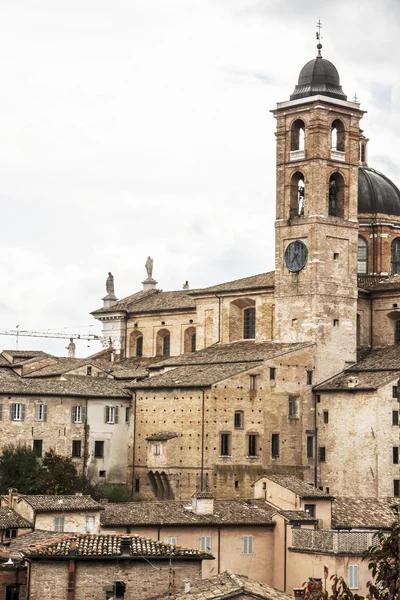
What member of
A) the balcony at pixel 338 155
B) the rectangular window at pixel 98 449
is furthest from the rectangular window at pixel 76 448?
the balcony at pixel 338 155

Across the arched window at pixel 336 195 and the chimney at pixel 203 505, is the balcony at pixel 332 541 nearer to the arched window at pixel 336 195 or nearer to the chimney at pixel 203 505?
the chimney at pixel 203 505

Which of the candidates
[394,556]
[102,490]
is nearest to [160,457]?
[102,490]

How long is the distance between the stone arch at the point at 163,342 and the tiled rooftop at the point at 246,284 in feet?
12.3

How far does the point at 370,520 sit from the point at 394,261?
96.4 feet

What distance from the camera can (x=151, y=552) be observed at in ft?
133

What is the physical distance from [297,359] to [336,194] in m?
9.20

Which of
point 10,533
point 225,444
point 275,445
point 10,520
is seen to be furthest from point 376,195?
point 10,533

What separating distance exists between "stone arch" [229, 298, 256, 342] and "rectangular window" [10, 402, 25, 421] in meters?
11.9

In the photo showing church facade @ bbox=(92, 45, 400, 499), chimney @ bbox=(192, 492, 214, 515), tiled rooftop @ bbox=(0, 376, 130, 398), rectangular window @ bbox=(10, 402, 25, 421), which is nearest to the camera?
chimney @ bbox=(192, 492, 214, 515)

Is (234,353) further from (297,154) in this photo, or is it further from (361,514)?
(361,514)

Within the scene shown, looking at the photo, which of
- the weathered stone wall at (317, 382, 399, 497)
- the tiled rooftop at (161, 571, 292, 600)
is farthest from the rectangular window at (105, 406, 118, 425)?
the tiled rooftop at (161, 571, 292, 600)

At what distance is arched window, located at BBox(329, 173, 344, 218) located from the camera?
73125 millimetres

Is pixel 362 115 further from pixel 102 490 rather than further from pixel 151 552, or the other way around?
pixel 151 552

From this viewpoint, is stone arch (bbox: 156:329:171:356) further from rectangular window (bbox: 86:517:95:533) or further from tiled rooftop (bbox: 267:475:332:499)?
rectangular window (bbox: 86:517:95:533)
